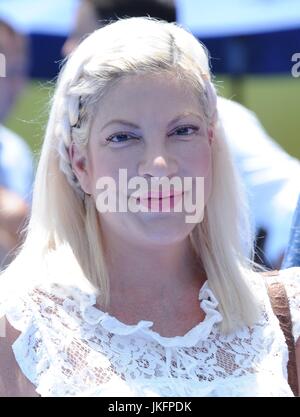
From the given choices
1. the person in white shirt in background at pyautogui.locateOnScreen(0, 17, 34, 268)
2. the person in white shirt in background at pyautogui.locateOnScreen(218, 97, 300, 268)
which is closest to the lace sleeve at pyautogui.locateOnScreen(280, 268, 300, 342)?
the person in white shirt in background at pyautogui.locateOnScreen(218, 97, 300, 268)

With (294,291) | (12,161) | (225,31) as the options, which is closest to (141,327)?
(294,291)

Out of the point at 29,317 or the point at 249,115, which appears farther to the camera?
the point at 249,115

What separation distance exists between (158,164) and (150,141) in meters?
0.06

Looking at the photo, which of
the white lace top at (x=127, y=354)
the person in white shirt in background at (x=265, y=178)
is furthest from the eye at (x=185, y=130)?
the person in white shirt in background at (x=265, y=178)

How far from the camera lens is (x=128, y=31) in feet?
7.12

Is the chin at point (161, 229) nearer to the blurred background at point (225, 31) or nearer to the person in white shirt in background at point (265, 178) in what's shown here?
the person in white shirt in background at point (265, 178)

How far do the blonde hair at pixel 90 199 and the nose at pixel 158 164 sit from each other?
0.17 meters

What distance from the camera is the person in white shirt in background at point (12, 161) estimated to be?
3273 mm

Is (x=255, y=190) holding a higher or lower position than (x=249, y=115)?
lower

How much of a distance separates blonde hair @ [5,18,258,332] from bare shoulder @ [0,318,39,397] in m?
0.25

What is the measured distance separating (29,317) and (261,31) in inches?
138

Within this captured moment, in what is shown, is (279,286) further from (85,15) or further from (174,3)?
(85,15)

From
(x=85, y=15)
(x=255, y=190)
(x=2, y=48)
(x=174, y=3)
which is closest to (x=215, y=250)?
(x=255, y=190)

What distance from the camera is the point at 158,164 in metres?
2.08
